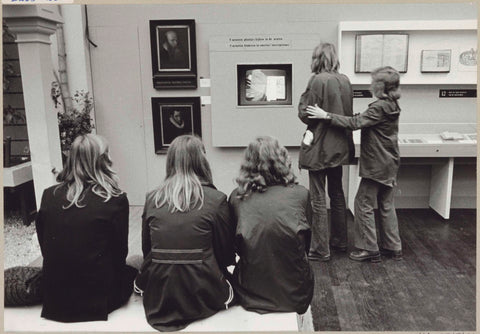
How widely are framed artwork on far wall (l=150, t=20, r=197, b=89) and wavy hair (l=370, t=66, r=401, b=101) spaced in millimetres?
2205

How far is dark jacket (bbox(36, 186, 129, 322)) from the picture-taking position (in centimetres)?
242

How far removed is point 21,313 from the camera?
8.43 ft

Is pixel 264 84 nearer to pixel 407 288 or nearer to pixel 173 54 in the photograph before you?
pixel 173 54

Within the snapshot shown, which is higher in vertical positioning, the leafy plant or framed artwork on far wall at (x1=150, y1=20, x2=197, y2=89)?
framed artwork on far wall at (x1=150, y1=20, x2=197, y2=89)

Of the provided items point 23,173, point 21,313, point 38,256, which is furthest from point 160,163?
point 21,313

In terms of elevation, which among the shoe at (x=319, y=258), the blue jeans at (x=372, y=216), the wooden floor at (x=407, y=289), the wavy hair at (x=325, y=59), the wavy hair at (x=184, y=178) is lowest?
the wooden floor at (x=407, y=289)

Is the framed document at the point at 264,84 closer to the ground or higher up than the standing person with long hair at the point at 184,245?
higher up

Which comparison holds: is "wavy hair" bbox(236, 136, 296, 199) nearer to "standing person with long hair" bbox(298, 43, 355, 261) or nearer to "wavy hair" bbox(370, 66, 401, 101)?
"standing person with long hair" bbox(298, 43, 355, 261)

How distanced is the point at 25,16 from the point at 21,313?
91.1 inches

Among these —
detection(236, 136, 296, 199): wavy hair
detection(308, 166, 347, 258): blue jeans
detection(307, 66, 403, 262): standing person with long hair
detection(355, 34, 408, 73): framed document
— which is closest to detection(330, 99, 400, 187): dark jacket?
detection(307, 66, 403, 262): standing person with long hair

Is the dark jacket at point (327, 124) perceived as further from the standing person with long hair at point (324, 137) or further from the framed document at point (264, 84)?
the framed document at point (264, 84)

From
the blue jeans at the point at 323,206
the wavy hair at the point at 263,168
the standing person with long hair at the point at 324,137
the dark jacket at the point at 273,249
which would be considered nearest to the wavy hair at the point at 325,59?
the standing person with long hair at the point at 324,137

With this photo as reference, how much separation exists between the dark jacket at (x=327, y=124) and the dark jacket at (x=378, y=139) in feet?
0.40

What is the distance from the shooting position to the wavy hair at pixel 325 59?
388 centimetres
